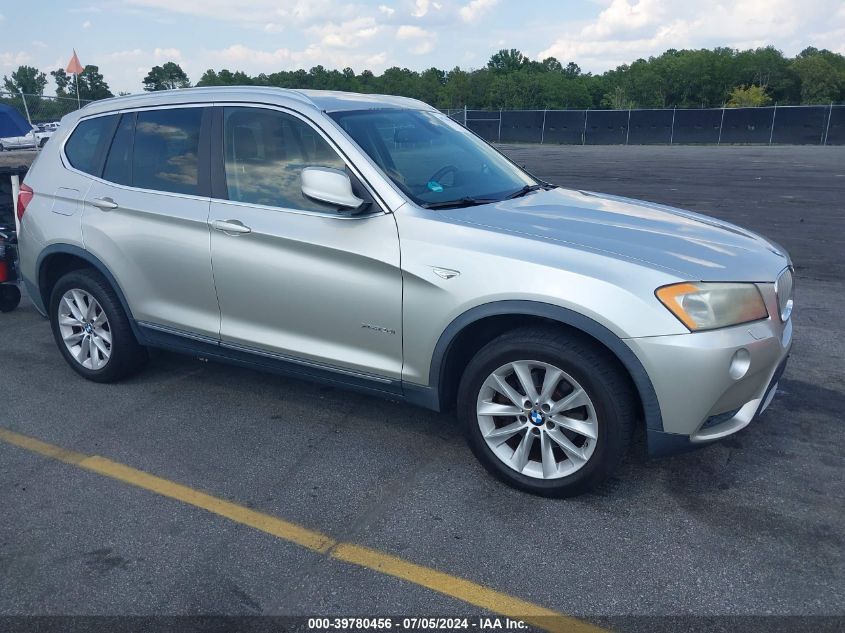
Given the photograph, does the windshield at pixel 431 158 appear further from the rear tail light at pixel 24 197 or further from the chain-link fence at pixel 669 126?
the chain-link fence at pixel 669 126

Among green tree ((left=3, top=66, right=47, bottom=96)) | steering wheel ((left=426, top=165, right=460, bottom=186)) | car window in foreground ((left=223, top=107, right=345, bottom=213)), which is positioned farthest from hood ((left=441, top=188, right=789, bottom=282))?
green tree ((left=3, top=66, right=47, bottom=96))

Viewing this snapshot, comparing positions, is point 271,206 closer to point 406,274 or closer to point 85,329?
point 406,274

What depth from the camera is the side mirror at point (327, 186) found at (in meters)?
3.71

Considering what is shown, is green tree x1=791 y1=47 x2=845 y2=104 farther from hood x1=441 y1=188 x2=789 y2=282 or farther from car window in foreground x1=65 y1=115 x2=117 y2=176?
car window in foreground x1=65 y1=115 x2=117 y2=176

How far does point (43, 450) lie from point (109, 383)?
1019mm

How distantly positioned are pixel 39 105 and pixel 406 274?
26647 millimetres

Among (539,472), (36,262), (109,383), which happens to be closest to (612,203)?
(539,472)

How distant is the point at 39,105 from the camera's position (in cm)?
2586

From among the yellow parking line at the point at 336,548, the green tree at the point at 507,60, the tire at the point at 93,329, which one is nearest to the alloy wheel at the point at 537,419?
the yellow parking line at the point at 336,548

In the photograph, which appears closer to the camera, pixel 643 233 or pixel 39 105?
pixel 643 233

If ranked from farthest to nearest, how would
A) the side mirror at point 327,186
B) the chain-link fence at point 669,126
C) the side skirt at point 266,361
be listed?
the chain-link fence at point 669,126 < the side skirt at point 266,361 < the side mirror at point 327,186

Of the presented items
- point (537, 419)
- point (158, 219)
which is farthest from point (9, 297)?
point (537, 419)

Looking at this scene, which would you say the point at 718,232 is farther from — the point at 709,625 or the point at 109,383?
the point at 109,383

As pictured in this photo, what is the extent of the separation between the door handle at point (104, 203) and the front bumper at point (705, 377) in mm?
3347
